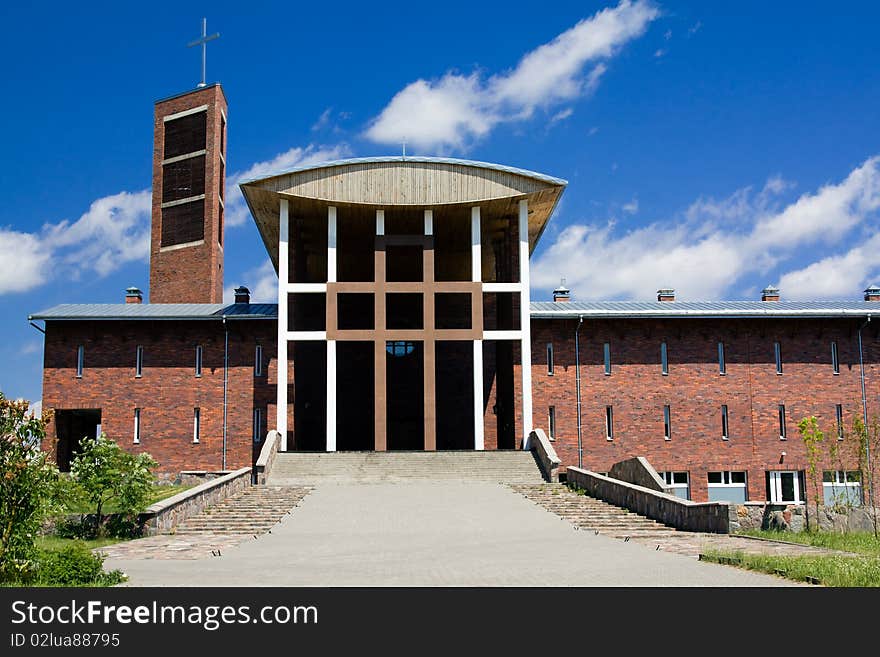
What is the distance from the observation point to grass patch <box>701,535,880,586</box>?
35.9 feet

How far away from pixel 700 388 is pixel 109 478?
23.6 m

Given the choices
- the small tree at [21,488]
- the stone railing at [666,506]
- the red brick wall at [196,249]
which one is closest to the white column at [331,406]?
the stone railing at [666,506]

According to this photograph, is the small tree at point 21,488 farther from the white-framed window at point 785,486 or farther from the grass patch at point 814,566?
the white-framed window at point 785,486

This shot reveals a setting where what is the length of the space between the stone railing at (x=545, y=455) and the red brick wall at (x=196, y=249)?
1963 cm

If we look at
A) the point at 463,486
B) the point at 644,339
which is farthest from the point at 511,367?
the point at 463,486

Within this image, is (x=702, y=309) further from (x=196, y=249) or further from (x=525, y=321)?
(x=196, y=249)

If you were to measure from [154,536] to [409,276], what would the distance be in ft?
85.6

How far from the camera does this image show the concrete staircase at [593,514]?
1886 cm

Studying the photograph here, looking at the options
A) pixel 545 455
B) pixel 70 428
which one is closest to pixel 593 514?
pixel 545 455

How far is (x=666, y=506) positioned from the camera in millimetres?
20000

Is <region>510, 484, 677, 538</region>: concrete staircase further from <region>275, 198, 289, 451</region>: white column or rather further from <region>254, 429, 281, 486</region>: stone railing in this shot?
<region>275, 198, 289, 451</region>: white column

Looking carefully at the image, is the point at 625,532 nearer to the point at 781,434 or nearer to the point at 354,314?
the point at 781,434

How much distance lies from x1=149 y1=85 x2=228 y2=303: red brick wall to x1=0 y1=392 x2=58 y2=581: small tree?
31.8m

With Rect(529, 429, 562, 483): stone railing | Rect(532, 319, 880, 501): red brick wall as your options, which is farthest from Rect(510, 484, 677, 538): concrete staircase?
Rect(532, 319, 880, 501): red brick wall
